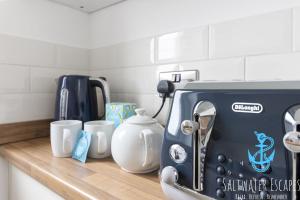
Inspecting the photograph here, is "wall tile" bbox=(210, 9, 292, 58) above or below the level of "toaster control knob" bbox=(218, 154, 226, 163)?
above

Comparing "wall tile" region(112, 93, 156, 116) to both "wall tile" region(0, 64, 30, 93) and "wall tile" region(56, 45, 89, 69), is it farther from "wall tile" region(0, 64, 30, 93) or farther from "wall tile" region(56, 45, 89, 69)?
"wall tile" region(0, 64, 30, 93)

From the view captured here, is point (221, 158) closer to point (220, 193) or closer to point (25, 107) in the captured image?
point (220, 193)

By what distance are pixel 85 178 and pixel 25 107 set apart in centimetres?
54

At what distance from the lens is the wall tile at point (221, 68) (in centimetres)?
61

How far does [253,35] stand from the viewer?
581 millimetres

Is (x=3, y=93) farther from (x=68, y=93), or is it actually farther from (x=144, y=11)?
(x=144, y=11)

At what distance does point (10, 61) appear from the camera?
83 cm

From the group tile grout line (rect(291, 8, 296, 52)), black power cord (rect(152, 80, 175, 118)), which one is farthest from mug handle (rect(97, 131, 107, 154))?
tile grout line (rect(291, 8, 296, 52))

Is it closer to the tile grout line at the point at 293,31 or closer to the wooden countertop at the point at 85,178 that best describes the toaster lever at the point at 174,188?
the wooden countertop at the point at 85,178

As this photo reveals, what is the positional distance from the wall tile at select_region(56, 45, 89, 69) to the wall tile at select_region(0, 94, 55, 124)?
17 centimetres

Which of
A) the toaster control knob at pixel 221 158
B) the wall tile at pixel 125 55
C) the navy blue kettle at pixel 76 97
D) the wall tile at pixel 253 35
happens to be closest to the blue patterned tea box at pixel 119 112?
the navy blue kettle at pixel 76 97

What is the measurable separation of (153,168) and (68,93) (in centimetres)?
47

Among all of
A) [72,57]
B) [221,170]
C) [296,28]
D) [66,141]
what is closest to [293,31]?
[296,28]

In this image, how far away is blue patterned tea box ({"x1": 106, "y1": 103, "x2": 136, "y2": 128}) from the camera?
2.45ft
